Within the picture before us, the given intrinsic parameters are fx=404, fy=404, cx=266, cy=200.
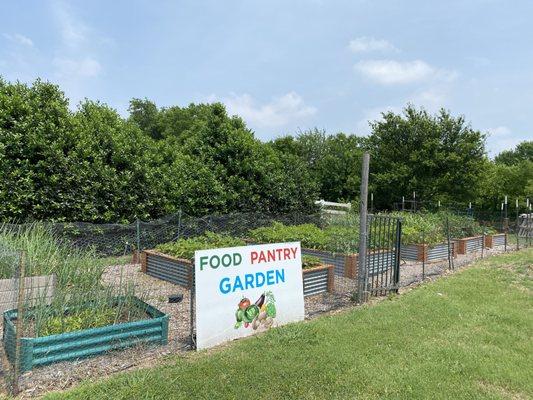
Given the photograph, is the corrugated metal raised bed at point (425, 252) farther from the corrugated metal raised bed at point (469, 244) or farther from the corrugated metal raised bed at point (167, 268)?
the corrugated metal raised bed at point (167, 268)

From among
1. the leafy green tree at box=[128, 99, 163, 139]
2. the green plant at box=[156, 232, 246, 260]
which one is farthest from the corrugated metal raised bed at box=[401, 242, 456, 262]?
the leafy green tree at box=[128, 99, 163, 139]

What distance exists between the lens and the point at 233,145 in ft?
46.0

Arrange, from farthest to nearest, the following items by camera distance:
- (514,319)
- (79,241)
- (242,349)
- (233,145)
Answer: (233,145) < (79,241) < (514,319) < (242,349)

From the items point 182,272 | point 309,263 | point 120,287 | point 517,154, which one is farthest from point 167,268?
point 517,154

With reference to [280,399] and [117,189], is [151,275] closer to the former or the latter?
[117,189]

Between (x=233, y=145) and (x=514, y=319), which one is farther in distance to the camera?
(x=233, y=145)

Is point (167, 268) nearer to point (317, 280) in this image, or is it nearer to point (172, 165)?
point (317, 280)

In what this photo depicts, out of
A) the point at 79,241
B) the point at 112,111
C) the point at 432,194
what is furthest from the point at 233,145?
the point at 432,194

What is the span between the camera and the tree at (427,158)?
22266 millimetres

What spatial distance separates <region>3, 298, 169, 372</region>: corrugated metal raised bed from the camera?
3.63m

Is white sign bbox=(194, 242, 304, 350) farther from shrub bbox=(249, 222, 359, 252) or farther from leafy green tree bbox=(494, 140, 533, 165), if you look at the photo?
leafy green tree bbox=(494, 140, 533, 165)

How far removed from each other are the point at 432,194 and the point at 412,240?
13.6m

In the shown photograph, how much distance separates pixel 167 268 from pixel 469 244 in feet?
32.9

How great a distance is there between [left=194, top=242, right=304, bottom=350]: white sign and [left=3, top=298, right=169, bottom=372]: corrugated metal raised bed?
1.61ft
